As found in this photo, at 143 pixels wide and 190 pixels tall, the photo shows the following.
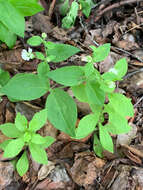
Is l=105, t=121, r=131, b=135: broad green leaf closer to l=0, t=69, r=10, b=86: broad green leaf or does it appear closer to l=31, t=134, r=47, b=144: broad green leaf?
l=31, t=134, r=47, b=144: broad green leaf

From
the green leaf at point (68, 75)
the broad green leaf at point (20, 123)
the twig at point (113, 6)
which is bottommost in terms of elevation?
the broad green leaf at point (20, 123)

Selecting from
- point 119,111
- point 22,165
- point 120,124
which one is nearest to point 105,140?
point 120,124

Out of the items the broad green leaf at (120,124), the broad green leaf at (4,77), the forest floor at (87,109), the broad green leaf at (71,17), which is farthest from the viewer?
the broad green leaf at (71,17)

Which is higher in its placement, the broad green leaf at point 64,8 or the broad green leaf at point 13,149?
the broad green leaf at point 64,8

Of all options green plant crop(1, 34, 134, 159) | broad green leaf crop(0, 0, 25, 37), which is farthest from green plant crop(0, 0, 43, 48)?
green plant crop(1, 34, 134, 159)

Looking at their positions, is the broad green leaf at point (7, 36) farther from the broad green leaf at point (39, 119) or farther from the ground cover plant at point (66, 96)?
the broad green leaf at point (39, 119)

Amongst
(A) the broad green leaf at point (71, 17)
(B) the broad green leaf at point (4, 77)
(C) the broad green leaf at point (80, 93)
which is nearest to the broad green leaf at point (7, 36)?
(B) the broad green leaf at point (4, 77)

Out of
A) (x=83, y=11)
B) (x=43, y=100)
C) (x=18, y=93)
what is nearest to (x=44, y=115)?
(x=18, y=93)

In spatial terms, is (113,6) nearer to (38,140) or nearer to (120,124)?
(120,124)
